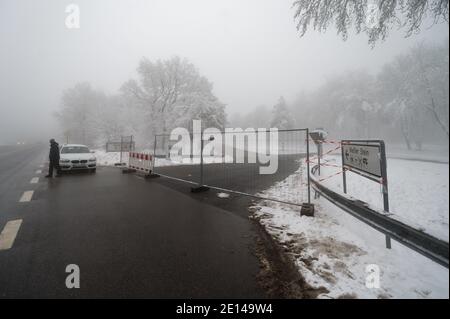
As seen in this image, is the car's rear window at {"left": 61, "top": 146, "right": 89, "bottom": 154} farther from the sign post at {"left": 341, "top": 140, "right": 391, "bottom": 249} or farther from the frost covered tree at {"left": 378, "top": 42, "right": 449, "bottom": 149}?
the frost covered tree at {"left": 378, "top": 42, "right": 449, "bottom": 149}

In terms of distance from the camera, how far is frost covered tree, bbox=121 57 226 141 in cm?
2864

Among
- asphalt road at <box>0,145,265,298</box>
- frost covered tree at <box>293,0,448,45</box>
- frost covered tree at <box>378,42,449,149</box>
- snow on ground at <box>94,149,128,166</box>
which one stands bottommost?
asphalt road at <box>0,145,265,298</box>

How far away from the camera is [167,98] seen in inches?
1171

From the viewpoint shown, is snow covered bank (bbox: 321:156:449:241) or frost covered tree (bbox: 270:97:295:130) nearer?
snow covered bank (bbox: 321:156:449:241)

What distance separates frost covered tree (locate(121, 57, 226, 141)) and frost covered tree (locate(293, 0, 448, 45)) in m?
22.5

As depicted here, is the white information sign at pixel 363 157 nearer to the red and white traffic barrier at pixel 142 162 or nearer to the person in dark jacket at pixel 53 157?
the red and white traffic barrier at pixel 142 162

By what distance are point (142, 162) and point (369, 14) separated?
1099 centimetres

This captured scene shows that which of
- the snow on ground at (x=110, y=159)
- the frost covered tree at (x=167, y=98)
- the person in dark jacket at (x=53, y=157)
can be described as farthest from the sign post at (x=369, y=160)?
the frost covered tree at (x=167, y=98)

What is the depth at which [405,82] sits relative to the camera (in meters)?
27.2

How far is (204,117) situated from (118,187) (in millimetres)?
21303

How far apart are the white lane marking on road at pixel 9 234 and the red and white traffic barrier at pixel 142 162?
6472 mm

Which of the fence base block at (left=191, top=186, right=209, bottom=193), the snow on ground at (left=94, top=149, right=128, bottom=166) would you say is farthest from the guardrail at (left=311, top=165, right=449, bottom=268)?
the snow on ground at (left=94, top=149, right=128, bottom=166)

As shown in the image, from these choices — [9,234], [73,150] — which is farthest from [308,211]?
[73,150]
